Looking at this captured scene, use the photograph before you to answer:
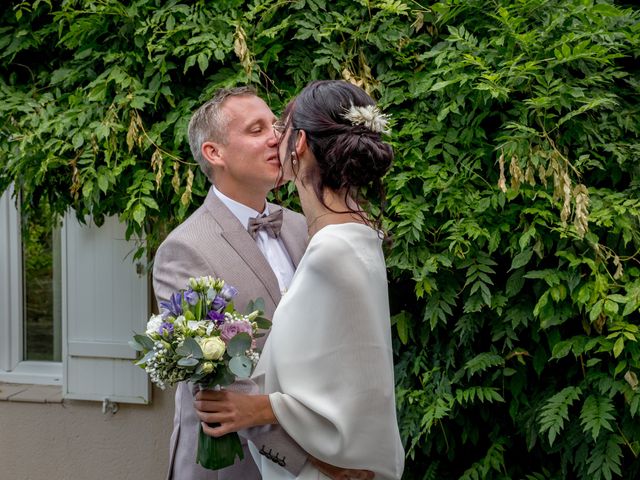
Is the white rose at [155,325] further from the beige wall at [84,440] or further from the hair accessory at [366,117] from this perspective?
the beige wall at [84,440]

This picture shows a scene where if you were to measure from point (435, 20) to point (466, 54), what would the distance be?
45cm

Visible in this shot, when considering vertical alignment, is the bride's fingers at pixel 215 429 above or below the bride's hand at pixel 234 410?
below

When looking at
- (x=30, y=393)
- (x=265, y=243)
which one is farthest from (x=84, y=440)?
(x=265, y=243)

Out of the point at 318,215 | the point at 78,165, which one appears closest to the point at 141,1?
the point at 78,165

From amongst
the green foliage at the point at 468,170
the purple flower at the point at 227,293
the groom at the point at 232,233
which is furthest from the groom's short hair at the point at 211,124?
the purple flower at the point at 227,293

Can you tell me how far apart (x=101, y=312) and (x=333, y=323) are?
2.94 meters

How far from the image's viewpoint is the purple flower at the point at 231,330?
2238 millimetres

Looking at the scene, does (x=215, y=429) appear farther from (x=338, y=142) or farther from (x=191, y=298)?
(x=338, y=142)

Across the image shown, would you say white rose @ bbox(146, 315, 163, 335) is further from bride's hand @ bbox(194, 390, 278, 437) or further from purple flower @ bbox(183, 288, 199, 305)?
bride's hand @ bbox(194, 390, 278, 437)

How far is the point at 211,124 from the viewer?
2.97 metres

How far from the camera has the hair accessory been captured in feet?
7.53

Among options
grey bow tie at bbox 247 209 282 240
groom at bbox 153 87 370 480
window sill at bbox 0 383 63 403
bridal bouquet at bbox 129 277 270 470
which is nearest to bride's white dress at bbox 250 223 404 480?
bridal bouquet at bbox 129 277 270 470

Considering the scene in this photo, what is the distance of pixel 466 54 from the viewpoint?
3.32 metres

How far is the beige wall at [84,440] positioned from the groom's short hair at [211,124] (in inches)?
84.6
